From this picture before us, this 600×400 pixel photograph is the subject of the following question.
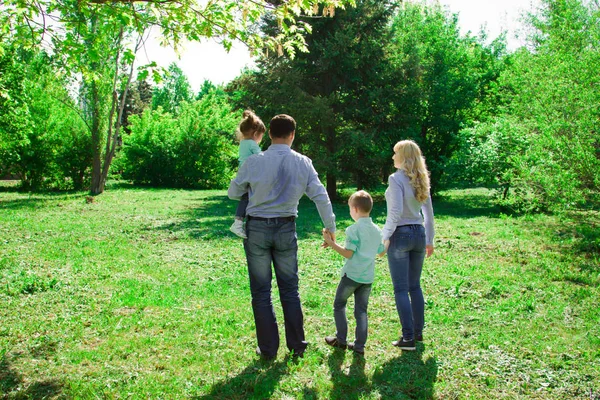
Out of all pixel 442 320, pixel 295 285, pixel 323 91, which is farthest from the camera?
pixel 323 91

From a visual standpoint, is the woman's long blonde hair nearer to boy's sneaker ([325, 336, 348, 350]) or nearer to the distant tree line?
boy's sneaker ([325, 336, 348, 350])

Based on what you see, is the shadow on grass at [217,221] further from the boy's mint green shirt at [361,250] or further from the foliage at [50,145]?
the foliage at [50,145]

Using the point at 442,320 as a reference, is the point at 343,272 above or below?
above

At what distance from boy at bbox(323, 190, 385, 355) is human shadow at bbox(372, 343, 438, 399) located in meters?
0.38

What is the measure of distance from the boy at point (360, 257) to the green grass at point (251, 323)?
414 mm

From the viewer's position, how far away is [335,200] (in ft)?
71.5

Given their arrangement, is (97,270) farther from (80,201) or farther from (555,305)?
(80,201)

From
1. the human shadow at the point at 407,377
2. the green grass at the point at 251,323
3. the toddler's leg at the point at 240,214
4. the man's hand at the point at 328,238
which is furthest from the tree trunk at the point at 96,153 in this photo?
the human shadow at the point at 407,377

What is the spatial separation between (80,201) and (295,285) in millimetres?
16900

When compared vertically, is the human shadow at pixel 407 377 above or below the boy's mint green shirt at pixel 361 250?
below

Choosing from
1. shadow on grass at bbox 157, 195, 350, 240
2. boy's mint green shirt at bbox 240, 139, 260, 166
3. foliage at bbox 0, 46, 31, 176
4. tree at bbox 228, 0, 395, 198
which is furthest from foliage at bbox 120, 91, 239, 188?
boy's mint green shirt at bbox 240, 139, 260, 166

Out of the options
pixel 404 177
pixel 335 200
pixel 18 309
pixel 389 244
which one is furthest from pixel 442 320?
pixel 335 200

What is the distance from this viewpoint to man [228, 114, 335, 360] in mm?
4395

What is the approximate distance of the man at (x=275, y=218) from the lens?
4.39 m
